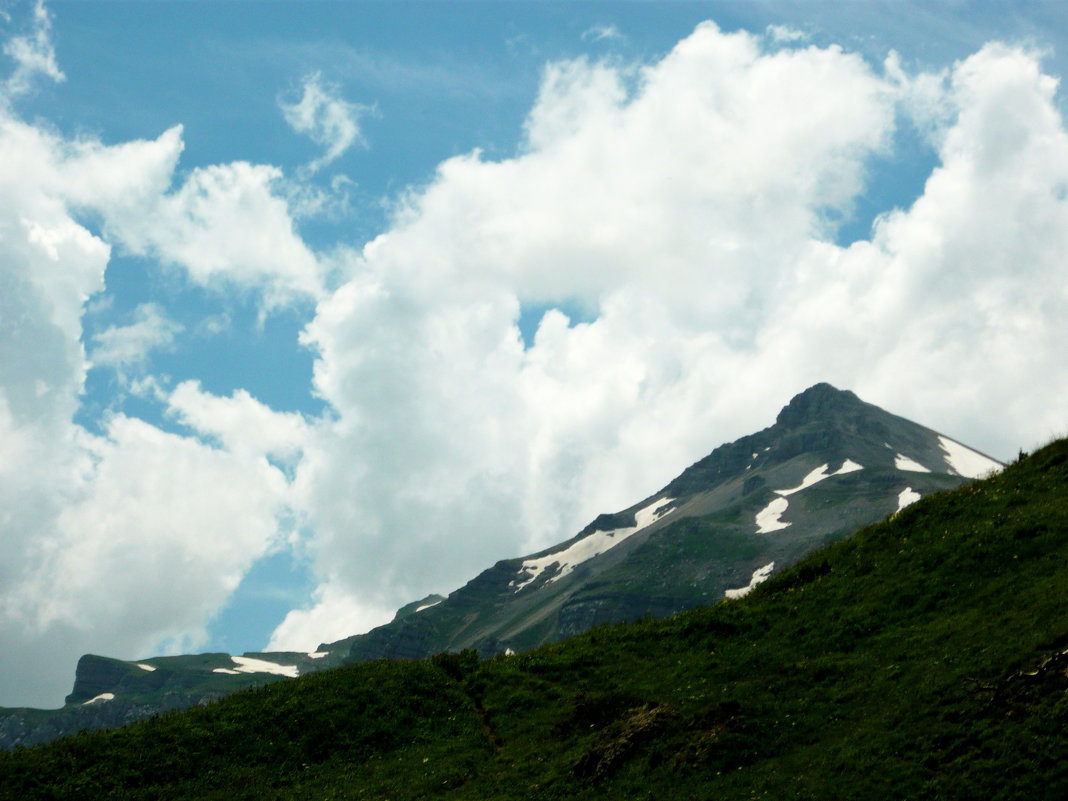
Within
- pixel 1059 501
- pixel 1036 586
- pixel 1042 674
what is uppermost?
pixel 1059 501

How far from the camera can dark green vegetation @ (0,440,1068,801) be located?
1164 inches

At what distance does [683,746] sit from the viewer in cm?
3366

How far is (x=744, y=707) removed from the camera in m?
35.2

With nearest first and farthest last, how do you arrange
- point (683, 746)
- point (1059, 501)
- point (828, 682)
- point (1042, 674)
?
point (1042, 674)
point (683, 746)
point (828, 682)
point (1059, 501)

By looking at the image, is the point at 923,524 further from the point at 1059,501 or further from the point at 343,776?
the point at 343,776

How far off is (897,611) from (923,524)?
822 cm

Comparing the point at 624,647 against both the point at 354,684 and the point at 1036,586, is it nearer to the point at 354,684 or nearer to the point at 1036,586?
the point at 354,684

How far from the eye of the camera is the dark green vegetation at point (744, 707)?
29.6 meters

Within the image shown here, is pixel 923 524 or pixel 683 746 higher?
pixel 923 524

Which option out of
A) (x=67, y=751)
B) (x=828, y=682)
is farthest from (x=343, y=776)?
(x=828, y=682)

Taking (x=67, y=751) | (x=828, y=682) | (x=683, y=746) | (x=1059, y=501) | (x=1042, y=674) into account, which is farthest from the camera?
(x=1059, y=501)

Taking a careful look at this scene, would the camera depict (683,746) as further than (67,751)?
No

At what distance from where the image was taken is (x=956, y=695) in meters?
31.0

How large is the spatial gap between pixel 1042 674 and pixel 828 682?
324 inches
